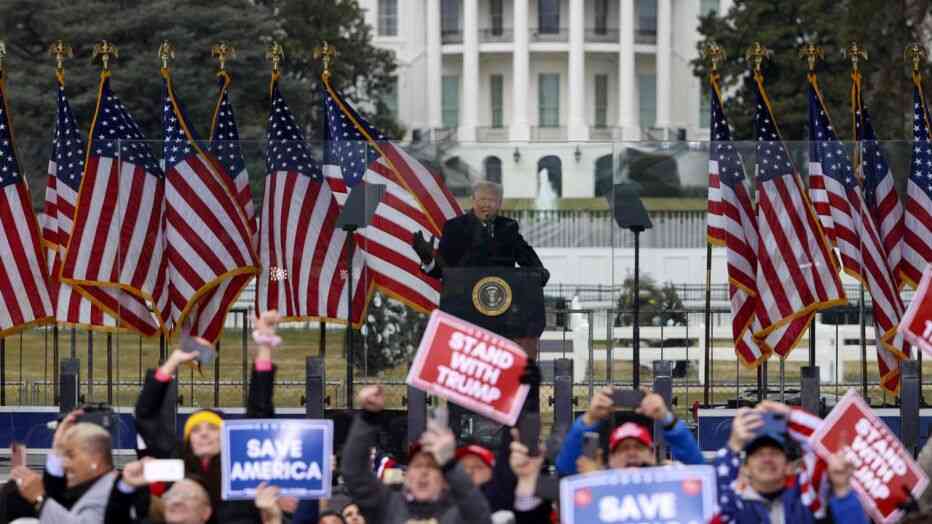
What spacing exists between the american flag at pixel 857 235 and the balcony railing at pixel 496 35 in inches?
3262

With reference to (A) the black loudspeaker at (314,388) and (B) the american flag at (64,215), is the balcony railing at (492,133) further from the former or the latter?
(A) the black loudspeaker at (314,388)

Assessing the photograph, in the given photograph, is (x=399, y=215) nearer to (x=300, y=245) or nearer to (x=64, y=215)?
(x=300, y=245)

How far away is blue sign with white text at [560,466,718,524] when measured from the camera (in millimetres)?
11750

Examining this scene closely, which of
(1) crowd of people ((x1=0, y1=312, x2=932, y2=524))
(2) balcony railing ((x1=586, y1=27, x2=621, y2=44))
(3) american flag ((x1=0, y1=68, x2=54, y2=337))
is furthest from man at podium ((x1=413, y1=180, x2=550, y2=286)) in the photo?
(2) balcony railing ((x1=586, y1=27, x2=621, y2=44))

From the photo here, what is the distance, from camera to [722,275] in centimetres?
2114

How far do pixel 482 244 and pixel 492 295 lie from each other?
431 mm

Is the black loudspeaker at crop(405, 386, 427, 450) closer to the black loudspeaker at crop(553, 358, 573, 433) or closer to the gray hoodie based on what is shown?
the black loudspeaker at crop(553, 358, 573, 433)

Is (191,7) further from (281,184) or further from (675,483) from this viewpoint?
(675,483)

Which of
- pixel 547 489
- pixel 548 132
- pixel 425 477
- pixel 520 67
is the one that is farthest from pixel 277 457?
Answer: pixel 520 67

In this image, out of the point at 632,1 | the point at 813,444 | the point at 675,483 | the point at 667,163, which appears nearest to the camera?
the point at 675,483

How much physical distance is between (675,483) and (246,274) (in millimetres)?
9899

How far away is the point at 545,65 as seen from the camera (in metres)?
105

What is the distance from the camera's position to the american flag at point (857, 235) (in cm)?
2100

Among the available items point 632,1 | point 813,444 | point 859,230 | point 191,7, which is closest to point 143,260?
point 859,230
